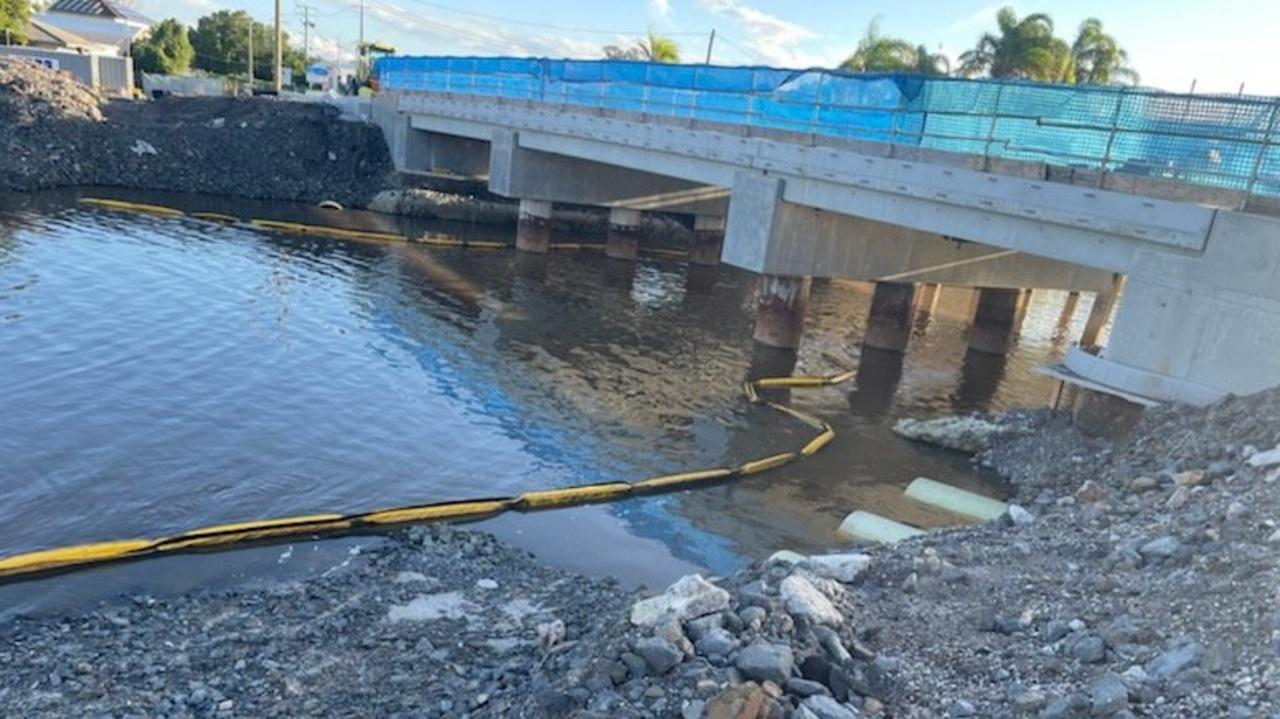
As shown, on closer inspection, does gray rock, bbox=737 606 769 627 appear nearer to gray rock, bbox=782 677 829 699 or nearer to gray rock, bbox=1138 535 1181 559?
gray rock, bbox=782 677 829 699

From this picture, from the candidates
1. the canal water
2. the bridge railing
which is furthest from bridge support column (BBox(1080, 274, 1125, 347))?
the bridge railing

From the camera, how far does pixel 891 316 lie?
25406mm

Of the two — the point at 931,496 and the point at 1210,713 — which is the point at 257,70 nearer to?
the point at 931,496

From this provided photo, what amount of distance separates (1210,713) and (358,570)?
8.74 metres

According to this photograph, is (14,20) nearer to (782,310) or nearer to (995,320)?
(782,310)

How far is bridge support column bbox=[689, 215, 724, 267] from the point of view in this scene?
3834 cm

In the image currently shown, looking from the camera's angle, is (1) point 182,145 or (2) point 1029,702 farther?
(1) point 182,145

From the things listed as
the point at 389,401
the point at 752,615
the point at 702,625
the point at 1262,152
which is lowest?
the point at 389,401

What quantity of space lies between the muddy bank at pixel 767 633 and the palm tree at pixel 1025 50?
46678mm

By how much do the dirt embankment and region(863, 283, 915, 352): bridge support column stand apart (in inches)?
1094

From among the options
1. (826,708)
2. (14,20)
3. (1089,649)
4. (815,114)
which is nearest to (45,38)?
(14,20)

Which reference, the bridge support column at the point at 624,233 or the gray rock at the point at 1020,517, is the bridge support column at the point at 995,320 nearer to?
the bridge support column at the point at 624,233

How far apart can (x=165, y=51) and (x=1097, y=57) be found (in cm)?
7043

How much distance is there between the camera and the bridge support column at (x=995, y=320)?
2652 centimetres
